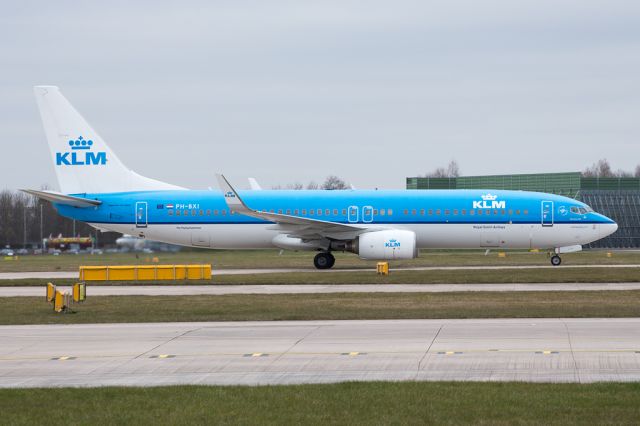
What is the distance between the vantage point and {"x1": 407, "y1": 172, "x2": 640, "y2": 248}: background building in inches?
3937

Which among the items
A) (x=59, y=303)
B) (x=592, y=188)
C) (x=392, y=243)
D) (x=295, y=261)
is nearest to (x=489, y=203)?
(x=392, y=243)

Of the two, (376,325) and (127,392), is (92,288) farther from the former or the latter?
(127,392)

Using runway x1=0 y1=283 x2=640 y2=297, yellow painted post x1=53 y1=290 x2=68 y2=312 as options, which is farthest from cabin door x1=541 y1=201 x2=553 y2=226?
yellow painted post x1=53 y1=290 x2=68 y2=312

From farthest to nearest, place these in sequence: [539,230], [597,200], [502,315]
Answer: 1. [597,200]
2. [539,230]
3. [502,315]

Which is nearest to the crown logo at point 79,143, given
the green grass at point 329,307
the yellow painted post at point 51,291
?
the green grass at point 329,307

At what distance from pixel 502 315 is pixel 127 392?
12512 mm

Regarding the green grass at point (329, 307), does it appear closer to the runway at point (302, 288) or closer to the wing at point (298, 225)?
the runway at point (302, 288)

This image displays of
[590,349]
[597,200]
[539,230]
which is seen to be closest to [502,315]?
[590,349]

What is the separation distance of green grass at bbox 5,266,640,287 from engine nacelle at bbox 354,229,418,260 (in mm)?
1709

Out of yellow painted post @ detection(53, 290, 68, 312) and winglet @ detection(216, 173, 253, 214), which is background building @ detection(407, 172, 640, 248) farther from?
yellow painted post @ detection(53, 290, 68, 312)

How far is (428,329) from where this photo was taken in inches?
846

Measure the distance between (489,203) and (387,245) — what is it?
18.6ft

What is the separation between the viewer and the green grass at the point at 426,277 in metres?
37.1

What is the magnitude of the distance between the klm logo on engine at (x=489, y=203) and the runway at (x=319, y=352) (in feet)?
77.8
